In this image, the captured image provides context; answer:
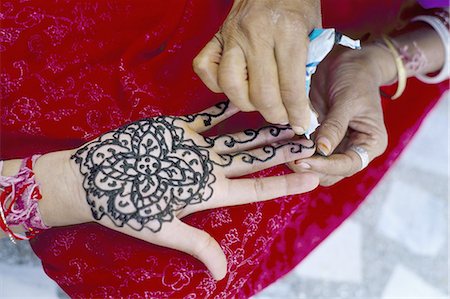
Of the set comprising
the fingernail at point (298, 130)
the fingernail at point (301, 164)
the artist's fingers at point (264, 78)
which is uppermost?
the artist's fingers at point (264, 78)

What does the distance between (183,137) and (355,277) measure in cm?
83

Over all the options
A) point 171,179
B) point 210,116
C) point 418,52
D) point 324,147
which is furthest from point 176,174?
point 418,52

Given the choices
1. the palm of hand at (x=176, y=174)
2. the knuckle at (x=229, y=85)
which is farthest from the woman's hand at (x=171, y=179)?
the knuckle at (x=229, y=85)

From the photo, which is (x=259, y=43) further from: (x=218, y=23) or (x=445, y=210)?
(x=445, y=210)

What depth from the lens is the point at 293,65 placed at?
2.24 ft

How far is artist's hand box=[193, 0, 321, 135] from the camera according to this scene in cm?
68

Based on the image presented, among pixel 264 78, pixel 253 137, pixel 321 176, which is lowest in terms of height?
pixel 321 176

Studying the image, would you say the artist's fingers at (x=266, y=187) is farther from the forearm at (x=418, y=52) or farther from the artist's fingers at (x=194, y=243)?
the forearm at (x=418, y=52)

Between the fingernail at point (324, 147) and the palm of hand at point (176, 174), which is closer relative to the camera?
the palm of hand at point (176, 174)

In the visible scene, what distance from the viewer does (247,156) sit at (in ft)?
2.56

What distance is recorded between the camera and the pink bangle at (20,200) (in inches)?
27.7

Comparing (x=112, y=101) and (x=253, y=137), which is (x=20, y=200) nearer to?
(x=112, y=101)

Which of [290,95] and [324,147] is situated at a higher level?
[290,95]

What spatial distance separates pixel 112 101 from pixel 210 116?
14cm
